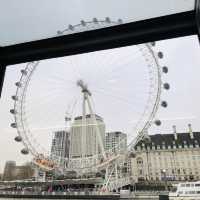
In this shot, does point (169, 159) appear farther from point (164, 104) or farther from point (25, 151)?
point (25, 151)

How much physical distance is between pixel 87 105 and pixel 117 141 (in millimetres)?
413

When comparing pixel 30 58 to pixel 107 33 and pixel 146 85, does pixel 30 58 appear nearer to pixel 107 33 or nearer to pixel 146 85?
pixel 107 33

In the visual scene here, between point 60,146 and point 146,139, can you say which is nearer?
point 146,139

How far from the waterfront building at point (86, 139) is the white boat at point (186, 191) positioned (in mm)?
624

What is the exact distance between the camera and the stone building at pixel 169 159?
1.32 meters

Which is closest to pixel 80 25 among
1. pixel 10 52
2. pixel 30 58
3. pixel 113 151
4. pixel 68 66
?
pixel 68 66

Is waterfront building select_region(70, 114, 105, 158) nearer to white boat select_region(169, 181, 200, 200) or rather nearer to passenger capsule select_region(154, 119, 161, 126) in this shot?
passenger capsule select_region(154, 119, 161, 126)

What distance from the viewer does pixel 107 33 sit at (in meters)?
1.64

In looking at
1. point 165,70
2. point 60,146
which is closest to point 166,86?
point 165,70

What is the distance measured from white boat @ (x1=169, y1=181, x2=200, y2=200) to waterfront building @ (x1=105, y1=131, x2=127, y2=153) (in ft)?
1.55

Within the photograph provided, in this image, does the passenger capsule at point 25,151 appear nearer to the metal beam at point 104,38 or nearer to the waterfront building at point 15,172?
the waterfront building at point 15,172

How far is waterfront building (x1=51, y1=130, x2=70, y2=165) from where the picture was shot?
1640 millimetres

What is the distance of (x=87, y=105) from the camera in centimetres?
192

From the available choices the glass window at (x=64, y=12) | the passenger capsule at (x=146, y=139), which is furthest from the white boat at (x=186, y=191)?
the glass window at (x=64, y=12)
